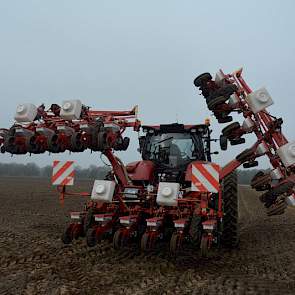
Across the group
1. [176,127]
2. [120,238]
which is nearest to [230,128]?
[176,127]

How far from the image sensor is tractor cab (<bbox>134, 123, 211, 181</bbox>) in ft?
21.2

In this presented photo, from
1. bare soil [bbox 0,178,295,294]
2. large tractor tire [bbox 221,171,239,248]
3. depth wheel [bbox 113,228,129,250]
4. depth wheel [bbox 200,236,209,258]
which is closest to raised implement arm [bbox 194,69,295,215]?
large tractor tire [bbox 221,171,239,248]

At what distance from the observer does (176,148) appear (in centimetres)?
663

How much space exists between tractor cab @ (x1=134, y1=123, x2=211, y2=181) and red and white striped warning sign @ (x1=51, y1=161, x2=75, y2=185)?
1.58 m

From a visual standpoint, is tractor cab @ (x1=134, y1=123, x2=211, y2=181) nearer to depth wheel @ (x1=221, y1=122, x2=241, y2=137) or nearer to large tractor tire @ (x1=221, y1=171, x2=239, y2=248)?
depth wheel @ (x1=221, y1=122, x2=241, y2=137)

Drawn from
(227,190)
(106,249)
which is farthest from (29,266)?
(227,190)

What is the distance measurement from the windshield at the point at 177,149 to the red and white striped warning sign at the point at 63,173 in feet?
5.63

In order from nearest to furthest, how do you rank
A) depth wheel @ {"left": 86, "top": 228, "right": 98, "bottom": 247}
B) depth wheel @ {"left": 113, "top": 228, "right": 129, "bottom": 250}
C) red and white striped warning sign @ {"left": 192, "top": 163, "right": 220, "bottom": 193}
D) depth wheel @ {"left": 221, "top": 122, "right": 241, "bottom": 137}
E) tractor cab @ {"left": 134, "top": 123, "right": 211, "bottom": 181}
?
1. depth wheel @ {"left": 113, "top": 228, "right": 129, "bottom": 250}
2. red and white striped warning sign @ {"left": 192, "top": 163, "right": 220, "bottom": 193}
3. depth wheel @ {"left": 86, "top": 228, "right": 98, "bottom": 247}
4. depth wheel @ {"left": 221, "top": 122, "right": 241, "bottom": 137}
5. tractor cab @ {"left": 134, "top": 123, "right": 211, "bottom": 181}

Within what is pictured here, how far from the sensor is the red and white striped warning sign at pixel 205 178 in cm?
497

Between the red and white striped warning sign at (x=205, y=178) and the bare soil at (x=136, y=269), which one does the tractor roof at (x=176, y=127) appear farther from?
the bare soil at (x=136, y=269)

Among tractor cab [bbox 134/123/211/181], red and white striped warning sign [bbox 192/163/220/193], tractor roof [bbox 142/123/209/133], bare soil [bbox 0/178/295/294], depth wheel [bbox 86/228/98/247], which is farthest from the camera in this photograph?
tractor roof [bbox 142/123/209/133]

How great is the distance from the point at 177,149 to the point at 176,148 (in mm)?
29

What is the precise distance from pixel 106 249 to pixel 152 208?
1067mm

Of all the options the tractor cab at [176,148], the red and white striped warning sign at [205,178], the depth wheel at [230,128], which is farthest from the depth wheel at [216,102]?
the red and white striped warning sign at [205,178]
